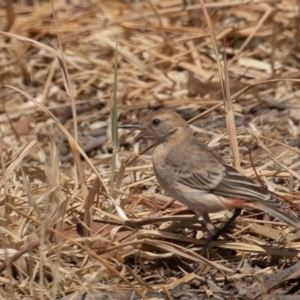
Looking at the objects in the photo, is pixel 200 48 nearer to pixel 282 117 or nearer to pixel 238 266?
pixel 282 117

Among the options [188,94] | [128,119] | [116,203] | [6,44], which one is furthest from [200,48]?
[116,203]

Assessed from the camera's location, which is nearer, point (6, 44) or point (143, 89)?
point (143, 89)

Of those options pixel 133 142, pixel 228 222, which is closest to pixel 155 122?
pixel 228 222

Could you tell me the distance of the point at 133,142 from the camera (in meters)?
7.80

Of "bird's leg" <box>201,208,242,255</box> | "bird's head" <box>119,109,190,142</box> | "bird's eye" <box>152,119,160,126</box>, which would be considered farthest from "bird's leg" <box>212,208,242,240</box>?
"bird's eye" <box>152,119,160,126</box>

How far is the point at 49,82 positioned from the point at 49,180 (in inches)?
155

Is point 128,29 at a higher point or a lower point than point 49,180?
lower

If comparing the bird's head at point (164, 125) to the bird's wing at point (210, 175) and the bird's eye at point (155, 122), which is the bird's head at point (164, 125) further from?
the bird's wing at point (210, 175)

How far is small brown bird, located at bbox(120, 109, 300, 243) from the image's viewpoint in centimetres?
529

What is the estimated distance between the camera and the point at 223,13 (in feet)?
31.3

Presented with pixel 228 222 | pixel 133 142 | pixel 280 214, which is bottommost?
pixel 133 142

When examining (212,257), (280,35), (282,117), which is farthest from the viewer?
(280,35)

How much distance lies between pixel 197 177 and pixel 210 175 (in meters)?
0.08

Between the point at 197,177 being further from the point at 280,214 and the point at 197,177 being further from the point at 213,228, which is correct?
the point at 280,214
